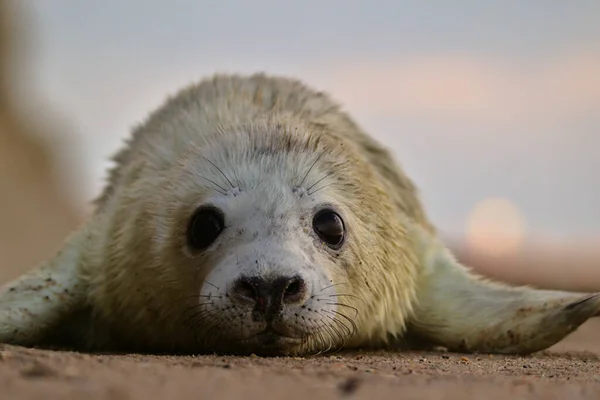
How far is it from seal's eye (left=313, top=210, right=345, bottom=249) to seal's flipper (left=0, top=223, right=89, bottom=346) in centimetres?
148

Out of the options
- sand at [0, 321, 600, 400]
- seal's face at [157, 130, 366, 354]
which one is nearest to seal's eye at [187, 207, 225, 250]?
seal's face at [157, 130, 366, 354]

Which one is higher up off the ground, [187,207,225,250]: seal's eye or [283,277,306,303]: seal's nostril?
[187,207,225,250]: seal's eye

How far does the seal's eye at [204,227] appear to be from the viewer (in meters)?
3.94

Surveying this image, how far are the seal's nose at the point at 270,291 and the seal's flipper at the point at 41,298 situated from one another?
143 centimetres

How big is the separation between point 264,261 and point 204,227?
64 centimetres

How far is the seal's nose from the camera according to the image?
3373 mm

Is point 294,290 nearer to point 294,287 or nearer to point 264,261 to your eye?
point 294,287

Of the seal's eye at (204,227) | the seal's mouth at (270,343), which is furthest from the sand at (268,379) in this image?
the seal's eye at (204,227)

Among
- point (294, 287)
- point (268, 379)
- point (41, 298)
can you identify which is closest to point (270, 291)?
point (294, 287)

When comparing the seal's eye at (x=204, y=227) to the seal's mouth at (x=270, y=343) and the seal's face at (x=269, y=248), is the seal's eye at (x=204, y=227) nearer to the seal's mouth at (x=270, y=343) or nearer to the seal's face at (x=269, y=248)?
the seal's face at (x=269, y=248)

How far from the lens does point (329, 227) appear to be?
4.06 m

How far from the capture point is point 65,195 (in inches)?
817

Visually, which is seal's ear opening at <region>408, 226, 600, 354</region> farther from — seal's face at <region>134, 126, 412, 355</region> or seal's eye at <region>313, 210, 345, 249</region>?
seal's eye at <region>313, 210, 345, 249</region>

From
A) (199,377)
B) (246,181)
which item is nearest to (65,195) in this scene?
(246,181)
